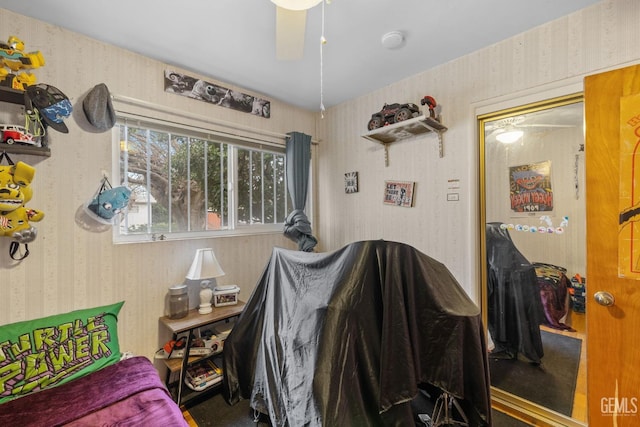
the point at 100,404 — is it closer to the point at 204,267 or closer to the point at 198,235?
the point at 204,267

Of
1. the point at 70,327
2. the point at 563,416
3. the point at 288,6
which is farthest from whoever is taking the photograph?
the point at 563,416

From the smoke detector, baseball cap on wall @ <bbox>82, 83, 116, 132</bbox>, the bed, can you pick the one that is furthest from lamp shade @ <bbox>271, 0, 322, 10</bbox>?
the bed

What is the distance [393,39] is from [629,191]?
1.56 meters

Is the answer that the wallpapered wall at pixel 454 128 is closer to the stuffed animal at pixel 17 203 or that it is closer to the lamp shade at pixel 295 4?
the lamp shade at pixel 295 4

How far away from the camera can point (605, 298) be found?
51.2 inches

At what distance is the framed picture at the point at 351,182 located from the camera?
2.81 metres

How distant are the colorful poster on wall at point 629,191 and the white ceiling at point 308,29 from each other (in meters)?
0.80

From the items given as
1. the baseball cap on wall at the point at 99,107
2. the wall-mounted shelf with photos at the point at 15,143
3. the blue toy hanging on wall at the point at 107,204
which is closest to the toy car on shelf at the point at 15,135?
the wall-mounted shelf with photos at the point at 15,143

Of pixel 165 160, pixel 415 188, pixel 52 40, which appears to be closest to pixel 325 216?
pixel 415 188

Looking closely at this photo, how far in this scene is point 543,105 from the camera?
1761mm

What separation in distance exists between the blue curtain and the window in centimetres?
17

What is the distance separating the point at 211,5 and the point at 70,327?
6.79 ft

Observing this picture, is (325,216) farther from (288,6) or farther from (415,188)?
(288,6)

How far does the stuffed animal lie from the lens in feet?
4.61
